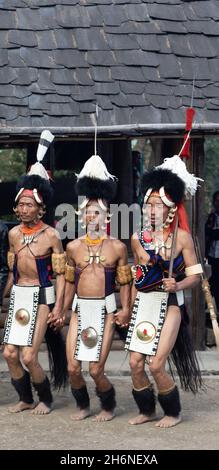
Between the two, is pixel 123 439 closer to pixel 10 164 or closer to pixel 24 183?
pixel 24 183

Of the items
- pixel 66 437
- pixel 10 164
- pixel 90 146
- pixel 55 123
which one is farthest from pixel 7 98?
pixel 10 164

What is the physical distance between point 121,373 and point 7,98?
304cm

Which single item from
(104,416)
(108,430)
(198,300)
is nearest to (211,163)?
(198,300)

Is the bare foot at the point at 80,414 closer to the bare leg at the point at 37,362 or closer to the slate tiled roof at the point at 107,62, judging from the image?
the bare leg at the point at 37,362

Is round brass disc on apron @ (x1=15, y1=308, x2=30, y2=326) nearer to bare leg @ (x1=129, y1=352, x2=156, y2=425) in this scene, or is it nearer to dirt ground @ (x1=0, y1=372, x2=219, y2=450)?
dirt ground @ (x1=0, y1=372, x2=219, y2=450)

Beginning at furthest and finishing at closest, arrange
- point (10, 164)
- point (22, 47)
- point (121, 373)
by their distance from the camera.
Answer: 1. point (10, 164)
2. point (22, 47)
3. point (121, 373)

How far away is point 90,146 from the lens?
12.0 meters

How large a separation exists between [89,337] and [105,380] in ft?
1.26

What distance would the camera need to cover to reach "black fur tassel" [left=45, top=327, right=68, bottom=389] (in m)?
8.21

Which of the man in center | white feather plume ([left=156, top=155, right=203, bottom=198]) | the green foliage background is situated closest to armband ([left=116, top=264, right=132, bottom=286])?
the man in center

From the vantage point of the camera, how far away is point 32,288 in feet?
26.2

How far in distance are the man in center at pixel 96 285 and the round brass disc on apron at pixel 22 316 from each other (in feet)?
1.25

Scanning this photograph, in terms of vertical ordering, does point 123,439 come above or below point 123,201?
below

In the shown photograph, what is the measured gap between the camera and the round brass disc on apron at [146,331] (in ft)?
24.7
